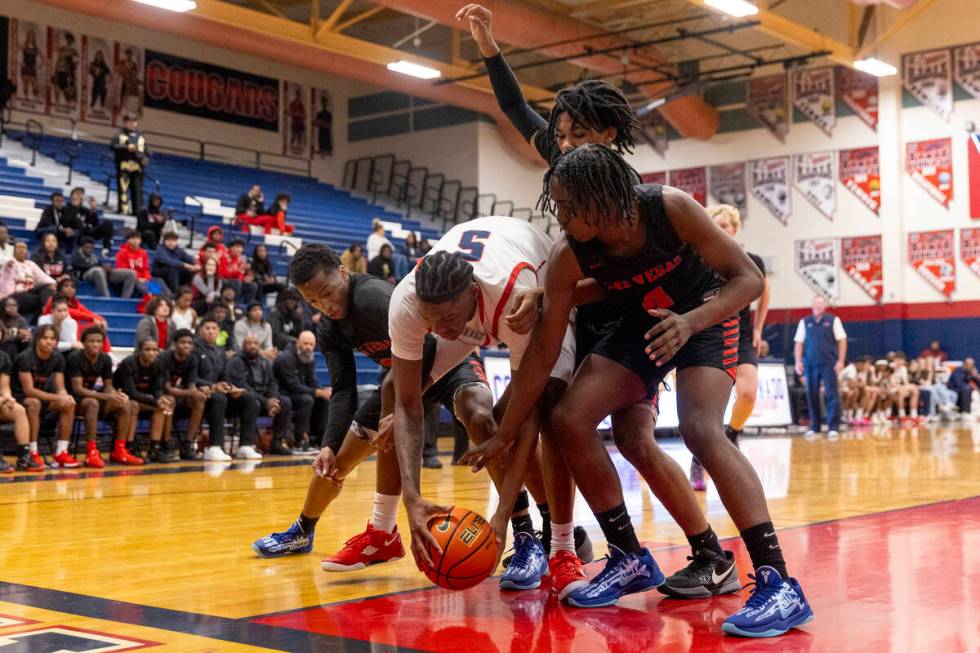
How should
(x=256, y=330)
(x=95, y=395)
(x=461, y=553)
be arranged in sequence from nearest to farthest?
(x=461, y=553) → (x=95, y=395) → (x=256, y=330)

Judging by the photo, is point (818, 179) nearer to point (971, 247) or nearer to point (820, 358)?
point (971, 247)

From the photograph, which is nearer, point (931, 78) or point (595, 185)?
point (595, 185)

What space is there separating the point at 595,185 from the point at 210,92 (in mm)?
23063

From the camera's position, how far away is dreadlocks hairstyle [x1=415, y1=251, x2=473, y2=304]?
3.42 m

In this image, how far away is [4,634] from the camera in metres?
3.15

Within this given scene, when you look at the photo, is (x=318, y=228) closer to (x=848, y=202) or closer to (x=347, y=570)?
(x=848, y=202)

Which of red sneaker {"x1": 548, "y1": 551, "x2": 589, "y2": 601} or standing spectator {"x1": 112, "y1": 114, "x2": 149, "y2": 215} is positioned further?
standing spectator {"x1": 112, "y1": 114, "x2": 149, "y2": 215}

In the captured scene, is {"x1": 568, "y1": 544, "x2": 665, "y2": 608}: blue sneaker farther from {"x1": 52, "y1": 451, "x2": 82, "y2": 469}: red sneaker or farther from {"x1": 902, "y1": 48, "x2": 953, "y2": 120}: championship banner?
{"x1": 902, "y1": 48, "x2": 953, "y2": 120}: championship banner

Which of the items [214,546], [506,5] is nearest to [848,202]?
[506,5]

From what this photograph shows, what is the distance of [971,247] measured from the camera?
22.2 m

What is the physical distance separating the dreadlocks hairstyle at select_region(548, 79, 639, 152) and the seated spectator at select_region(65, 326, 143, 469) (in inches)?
282

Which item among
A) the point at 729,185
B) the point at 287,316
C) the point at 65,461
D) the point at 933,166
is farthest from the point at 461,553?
the point at 729,185

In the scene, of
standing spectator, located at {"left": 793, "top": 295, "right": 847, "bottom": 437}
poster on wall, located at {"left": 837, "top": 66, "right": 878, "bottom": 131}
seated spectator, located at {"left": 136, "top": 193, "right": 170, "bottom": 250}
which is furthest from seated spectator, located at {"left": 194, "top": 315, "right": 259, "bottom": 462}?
poster on wall, located at {"left": 837, "top": 66, "right": 878, "bottom": 131}

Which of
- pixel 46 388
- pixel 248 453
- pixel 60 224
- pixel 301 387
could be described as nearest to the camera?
pixel 46 388
